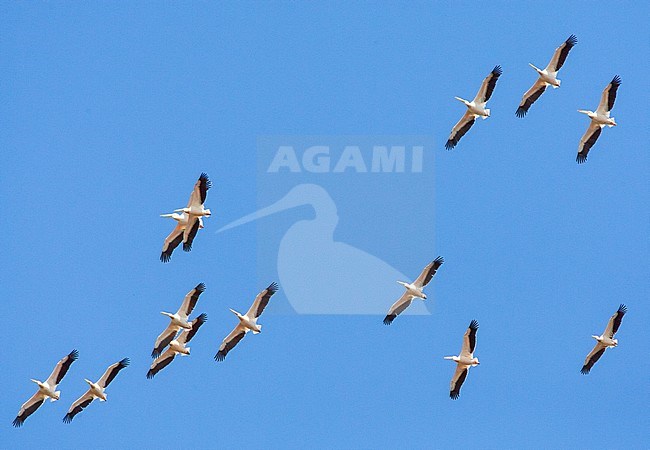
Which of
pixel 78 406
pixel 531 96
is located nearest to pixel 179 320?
pixel 78 406

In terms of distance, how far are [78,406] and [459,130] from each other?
1268 cm

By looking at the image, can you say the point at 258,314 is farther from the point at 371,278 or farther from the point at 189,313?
the point at 371,278

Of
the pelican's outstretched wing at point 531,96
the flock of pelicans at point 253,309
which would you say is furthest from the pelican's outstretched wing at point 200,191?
the pelican's outstretched wing at point 531,96

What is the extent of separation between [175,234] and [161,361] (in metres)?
3.93

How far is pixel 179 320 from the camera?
1738 inches

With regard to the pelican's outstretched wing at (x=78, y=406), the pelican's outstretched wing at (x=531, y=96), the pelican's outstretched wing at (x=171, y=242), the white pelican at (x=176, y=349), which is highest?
the pelican's outstretched wing at (x=531, y=96)

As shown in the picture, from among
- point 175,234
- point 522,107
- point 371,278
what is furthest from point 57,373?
point 522,107

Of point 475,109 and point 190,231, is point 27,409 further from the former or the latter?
point 475,109

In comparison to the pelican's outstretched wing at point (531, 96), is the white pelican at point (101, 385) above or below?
below

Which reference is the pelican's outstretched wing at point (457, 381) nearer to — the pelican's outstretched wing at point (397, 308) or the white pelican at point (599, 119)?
the pelican's outstretched wing at point (397, 308)

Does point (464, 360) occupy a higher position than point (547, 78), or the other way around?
point (547, 78)

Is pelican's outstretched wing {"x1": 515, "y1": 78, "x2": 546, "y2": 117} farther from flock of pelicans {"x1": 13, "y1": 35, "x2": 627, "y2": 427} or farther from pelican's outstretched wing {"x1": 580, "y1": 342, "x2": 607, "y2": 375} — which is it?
pelican's outstretched wing {"x1": 580, "y1": 342, "x2": 607, "y2": 375}

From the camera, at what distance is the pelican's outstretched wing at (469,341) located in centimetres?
4238

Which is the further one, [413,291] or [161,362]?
[161,362]
